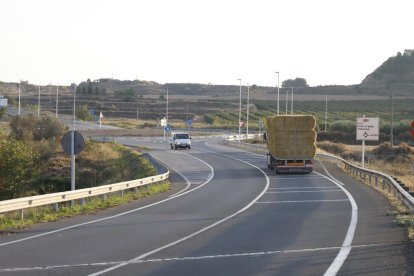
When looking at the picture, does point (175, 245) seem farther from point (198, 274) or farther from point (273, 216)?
point (273, 216)

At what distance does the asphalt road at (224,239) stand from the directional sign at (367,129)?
13774 mm

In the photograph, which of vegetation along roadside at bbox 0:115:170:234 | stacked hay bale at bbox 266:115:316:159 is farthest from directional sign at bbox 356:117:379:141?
vegetation along roadside at bbox 0:115:170:234

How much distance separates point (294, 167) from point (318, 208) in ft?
61.0

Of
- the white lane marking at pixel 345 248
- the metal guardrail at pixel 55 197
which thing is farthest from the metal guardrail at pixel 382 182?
the metal guardrail at pixel 55 197

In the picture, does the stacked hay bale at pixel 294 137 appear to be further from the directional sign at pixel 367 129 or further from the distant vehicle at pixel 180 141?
the distant vehicle at pixel 180 141

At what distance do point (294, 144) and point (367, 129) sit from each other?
4598mm

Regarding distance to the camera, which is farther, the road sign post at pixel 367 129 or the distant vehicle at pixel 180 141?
the distant vehicle at pixel 180 141

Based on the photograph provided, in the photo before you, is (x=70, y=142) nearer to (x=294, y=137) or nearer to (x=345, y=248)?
(x=345, y=248)

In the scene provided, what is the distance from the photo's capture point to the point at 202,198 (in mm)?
26438

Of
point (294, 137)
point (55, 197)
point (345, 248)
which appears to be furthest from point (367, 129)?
point (345, 248)

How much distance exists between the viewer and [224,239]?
14469 mm

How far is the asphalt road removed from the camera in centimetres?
1091

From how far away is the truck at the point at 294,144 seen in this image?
40.4 meters

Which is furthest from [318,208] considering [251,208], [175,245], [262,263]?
[262,263]
